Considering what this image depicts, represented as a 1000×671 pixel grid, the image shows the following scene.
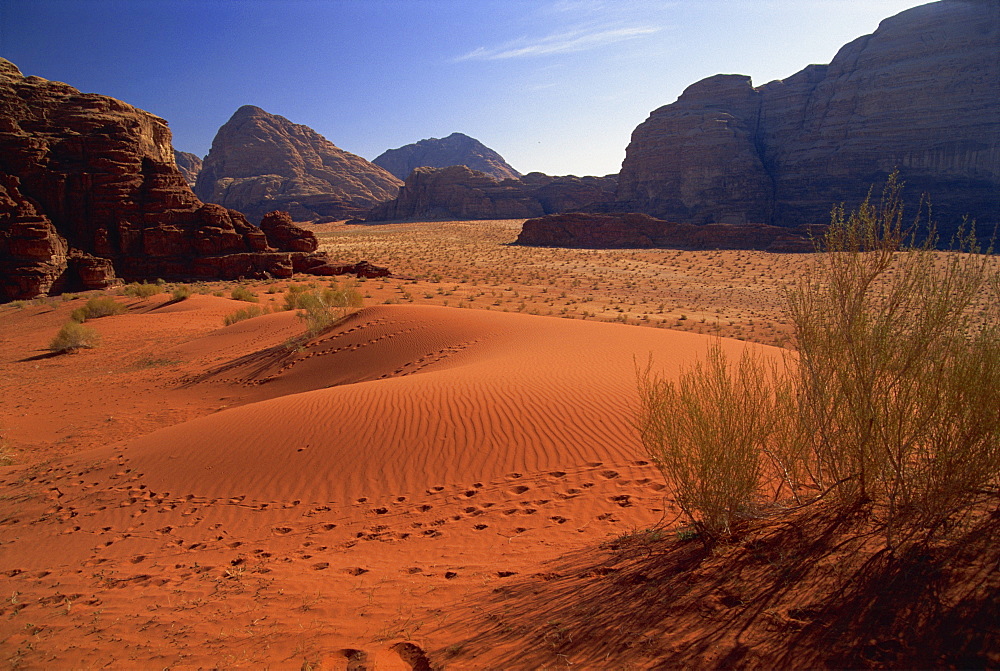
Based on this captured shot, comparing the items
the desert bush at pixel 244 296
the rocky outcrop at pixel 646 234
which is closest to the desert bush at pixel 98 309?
the desert bush at pixel 244 296

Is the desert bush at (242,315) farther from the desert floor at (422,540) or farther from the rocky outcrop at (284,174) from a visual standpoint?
the rocky outcrop at (284,174)

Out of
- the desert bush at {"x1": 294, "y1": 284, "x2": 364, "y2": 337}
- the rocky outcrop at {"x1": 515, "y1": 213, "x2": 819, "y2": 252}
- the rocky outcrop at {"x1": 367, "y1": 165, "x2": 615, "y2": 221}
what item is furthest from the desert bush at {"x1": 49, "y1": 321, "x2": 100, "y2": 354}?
the rocky outcrop at {"x1": 367, "y1": 165, "x2": 615, "y2": 221}

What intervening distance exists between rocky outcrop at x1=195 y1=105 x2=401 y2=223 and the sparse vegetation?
91951 millimetres

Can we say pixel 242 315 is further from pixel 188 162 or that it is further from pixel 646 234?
pixel 188 162

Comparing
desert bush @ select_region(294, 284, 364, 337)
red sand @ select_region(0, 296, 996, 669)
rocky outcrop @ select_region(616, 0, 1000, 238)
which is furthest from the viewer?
rocky outcrop @ select_region(616, 0, 1000, 238)

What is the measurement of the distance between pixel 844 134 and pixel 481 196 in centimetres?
5025

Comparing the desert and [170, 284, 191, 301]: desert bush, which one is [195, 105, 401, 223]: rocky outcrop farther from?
the desert

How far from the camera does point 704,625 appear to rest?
2740 millimetres

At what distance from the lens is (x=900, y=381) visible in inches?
119

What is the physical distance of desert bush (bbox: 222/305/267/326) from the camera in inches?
743

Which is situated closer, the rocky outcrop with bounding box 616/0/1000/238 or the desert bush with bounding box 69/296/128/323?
the desert bush with bounding box 69/296/128/323

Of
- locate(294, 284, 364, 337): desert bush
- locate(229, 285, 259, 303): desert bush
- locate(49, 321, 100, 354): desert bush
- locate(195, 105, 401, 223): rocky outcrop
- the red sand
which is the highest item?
locate(195, 105, 401, 223): rocky outcrop

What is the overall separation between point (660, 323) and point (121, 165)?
103 feet

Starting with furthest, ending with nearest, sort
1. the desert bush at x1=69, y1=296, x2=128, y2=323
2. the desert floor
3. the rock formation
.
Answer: the rock formation, the desert bush at x1=69, y1=296, x2=128, y2=323, the desert floor
